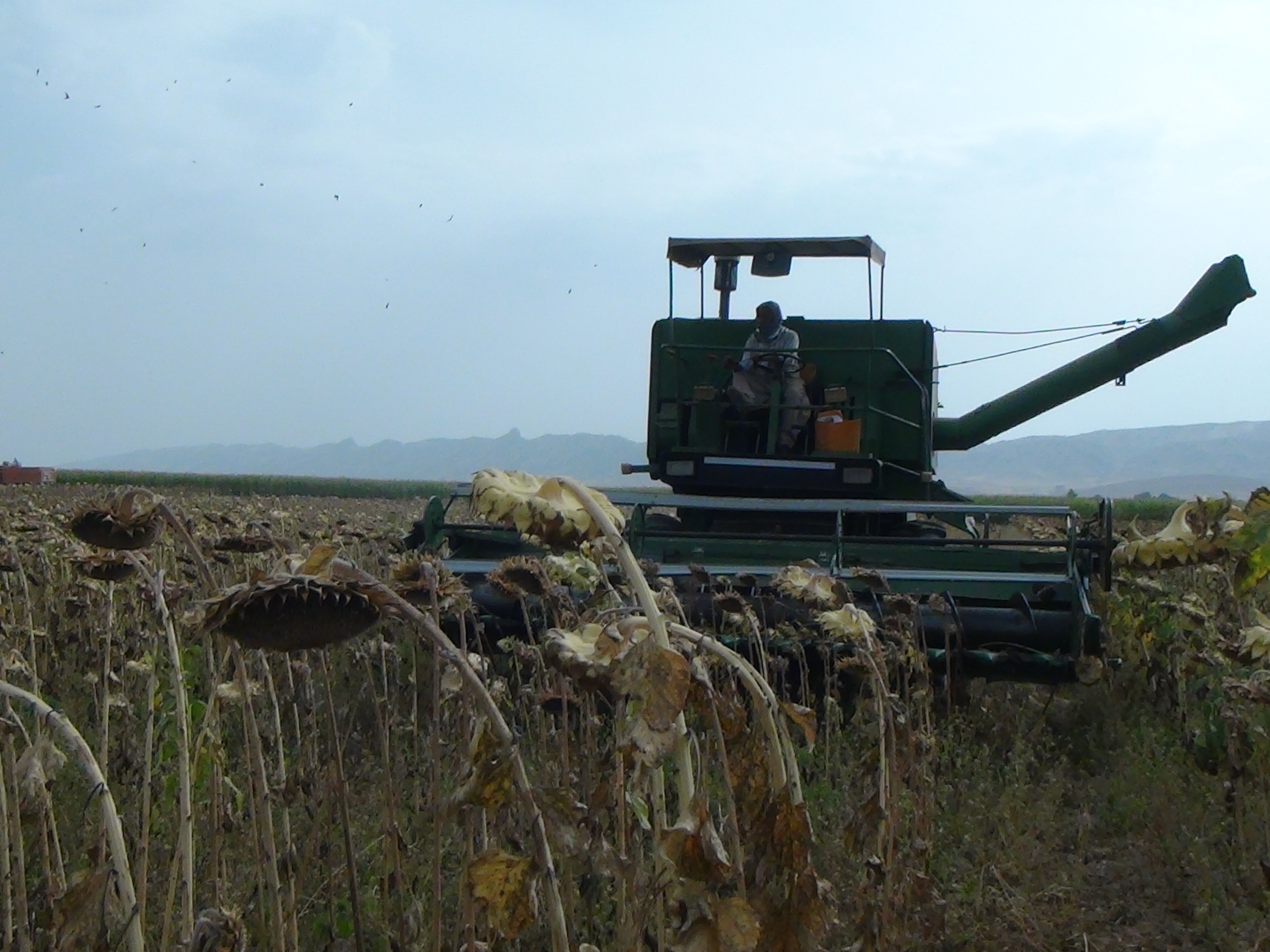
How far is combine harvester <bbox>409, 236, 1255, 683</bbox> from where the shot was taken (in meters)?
6.15

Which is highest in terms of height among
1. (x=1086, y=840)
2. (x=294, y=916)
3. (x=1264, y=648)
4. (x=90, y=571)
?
(x=90, y=571)

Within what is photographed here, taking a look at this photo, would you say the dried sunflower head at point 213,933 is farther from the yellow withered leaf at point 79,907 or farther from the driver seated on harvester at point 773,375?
the driver seated on harvester at point 773,375

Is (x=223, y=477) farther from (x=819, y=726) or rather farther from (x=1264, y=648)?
(x=1264, y=648)

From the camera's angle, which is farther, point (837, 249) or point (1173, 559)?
point (837, 249)

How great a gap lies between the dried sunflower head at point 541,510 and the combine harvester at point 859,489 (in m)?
4.31

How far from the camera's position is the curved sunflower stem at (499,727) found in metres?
1.40

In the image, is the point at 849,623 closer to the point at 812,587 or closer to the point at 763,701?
the point at 812,587

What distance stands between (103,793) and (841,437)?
7.65 meters

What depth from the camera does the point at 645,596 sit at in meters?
1.36

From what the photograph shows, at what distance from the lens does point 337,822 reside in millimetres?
4266

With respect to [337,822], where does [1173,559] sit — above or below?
above

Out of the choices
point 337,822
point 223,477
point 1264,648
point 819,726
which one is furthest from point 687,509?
point 223,477

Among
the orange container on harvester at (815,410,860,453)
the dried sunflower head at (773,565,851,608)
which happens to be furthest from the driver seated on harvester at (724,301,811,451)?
the dried sunflower head at (773,565,851,608)

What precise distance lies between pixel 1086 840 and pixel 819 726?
156 cm
